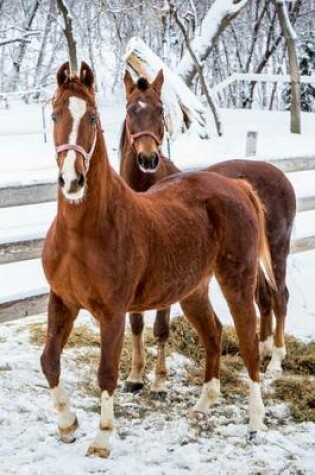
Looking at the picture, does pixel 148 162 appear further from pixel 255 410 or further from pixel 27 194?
pixel 255 410

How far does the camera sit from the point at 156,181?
4.02m

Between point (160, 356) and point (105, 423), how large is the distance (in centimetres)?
93

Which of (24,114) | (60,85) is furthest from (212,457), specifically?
(24,114)

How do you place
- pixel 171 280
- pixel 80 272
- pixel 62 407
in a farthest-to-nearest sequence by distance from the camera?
1. pixel 171 280
2. pixel 62 407
3. pixel 80 272

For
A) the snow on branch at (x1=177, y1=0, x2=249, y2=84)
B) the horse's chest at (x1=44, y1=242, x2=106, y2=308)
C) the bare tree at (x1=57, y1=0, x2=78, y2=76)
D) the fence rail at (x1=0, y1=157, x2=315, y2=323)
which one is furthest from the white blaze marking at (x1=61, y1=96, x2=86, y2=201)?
the snow on branch at (x1=177, y1=0, x2=249, y2=84)

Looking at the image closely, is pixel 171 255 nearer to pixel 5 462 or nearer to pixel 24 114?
pixel 5 462

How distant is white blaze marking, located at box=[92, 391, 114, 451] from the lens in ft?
9.24

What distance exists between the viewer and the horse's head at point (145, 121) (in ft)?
12.5

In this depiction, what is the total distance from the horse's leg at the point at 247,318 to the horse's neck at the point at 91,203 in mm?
Answer: 891

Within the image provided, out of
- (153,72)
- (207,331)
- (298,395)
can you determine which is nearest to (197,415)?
(207,331)

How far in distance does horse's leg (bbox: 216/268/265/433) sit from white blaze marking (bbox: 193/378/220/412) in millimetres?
248

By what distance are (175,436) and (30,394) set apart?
0.85 metres

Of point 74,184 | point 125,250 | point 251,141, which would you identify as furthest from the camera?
point 251,141

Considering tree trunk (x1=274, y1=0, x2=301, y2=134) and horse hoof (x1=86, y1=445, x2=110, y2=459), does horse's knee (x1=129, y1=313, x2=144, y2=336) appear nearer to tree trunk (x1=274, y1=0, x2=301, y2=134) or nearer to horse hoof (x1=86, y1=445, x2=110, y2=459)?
horse hoof (x1=86, y1=445, x2=110, y2=459)
